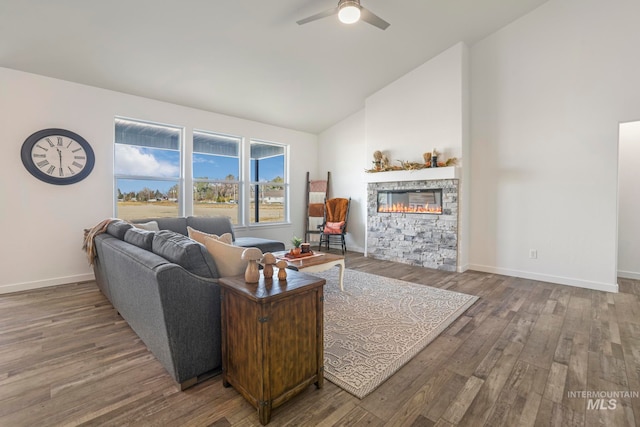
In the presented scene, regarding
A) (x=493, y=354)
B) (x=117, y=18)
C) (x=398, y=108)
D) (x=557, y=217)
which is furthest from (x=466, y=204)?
(x=117, y=18)

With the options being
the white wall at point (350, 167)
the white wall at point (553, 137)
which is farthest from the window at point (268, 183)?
the white wall at point (553, 137)

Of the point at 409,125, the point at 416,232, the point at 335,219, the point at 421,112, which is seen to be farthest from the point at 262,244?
the point at 421,112

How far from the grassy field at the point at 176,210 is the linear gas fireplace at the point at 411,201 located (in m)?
2.37

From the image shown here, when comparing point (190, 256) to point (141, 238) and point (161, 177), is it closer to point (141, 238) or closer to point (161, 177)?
point (141, 238)

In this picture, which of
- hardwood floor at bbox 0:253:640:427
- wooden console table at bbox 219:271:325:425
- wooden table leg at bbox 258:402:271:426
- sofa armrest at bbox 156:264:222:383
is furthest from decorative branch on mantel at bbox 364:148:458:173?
wooden table leg at bbox 258:402:271:426

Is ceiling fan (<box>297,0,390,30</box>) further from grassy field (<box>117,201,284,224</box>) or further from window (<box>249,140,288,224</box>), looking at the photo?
grassy field (<box>117,201,284,224</box>)

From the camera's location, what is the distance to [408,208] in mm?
5156

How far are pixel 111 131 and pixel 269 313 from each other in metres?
4.25

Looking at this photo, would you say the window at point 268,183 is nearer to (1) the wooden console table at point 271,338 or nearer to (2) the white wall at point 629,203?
(1) the wooden console table at point 271,338

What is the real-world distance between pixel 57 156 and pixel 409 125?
5.24 m

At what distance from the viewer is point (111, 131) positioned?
13.8 feet

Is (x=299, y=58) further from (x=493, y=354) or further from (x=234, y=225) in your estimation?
(x=493, y=354)

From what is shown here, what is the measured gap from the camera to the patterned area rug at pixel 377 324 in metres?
1.96

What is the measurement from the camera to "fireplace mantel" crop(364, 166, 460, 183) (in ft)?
14.6
